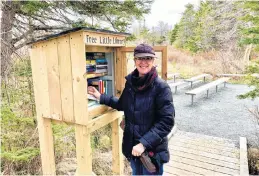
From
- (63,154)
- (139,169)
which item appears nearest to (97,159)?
(63,154)

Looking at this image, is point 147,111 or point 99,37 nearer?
point 147,111

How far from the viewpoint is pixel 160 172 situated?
192 centimetres

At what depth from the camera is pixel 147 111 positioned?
1.77 meters

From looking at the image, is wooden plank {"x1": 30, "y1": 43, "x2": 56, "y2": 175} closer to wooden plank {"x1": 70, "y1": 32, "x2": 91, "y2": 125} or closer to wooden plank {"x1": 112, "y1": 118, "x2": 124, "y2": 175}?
wooden plank {"x1": 70, "y1": 32, "x2": 91, "y2": 125}

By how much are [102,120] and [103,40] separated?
81 centimetres

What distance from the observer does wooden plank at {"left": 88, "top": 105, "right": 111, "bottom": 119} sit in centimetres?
199

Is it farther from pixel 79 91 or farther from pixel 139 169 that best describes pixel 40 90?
pixel 139 169

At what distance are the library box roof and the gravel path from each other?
11.3 feet

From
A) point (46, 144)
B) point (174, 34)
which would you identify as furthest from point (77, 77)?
point (174, 34)

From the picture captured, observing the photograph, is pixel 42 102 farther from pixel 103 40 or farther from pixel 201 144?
pixel 201 144

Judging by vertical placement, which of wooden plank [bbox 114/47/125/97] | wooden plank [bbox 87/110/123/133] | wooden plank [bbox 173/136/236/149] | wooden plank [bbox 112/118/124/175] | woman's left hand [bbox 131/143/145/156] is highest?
wooden plank [bbox 114/47/125/97]

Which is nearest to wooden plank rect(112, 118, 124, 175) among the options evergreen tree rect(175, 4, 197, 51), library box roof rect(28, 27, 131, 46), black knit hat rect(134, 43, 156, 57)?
library box roof rect(28, 27, 131, 46)

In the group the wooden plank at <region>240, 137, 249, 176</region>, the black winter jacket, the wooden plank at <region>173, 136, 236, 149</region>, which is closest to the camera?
the black winter jacket

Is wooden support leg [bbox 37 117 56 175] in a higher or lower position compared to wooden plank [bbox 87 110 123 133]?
lower
